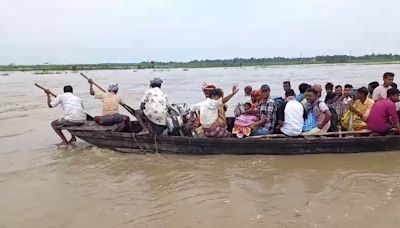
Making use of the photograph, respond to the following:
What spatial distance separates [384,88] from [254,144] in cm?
284

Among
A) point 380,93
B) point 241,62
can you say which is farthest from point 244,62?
point 380,93

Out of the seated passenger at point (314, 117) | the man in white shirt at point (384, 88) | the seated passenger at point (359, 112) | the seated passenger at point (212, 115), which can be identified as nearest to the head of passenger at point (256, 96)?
the seated passenger at point (212, 115)

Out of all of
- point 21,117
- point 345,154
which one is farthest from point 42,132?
point 345,154

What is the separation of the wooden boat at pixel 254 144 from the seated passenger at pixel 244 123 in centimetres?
22

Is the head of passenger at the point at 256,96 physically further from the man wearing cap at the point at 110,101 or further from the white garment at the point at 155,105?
the man wearing cap at the point at 110,101

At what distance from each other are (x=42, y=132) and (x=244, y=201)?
777 cm

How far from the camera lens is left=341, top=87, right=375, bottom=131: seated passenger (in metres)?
7.92

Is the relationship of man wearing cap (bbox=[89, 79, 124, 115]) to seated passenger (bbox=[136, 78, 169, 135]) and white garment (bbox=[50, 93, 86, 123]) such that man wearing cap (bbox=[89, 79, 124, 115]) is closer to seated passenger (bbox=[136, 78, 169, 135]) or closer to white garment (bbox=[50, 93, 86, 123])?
white garment (bbox=[50, 93, 86, 123])

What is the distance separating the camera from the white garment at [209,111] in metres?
7.75

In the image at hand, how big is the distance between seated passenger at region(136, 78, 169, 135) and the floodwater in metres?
0.61

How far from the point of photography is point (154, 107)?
26.5 ft

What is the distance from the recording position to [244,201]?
5.69 m

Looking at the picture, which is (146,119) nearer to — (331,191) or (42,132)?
(331,191)

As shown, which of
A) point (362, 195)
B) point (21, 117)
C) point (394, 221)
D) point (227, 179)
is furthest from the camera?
point (21, 117)
